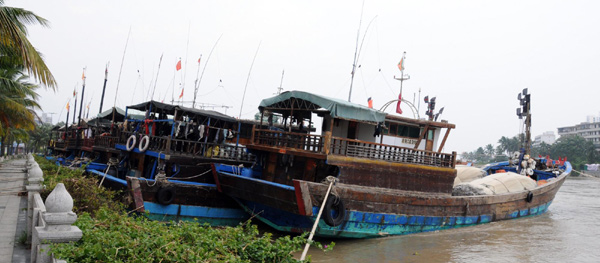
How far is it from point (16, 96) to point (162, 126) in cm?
785

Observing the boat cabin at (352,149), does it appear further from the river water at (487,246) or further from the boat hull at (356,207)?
the river water at (487,246)

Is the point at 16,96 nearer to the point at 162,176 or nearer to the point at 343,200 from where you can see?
the point at 162,176

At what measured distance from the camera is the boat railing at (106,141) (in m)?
15.9

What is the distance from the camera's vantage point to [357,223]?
397 inches

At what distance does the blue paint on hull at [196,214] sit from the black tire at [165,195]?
135 mm

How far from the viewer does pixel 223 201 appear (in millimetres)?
11828

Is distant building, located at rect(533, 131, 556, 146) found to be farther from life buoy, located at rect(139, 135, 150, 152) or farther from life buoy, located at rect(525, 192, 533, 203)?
life buoy, located at rect(139, 135, 150, 152)

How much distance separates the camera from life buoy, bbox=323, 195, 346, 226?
30.8ft

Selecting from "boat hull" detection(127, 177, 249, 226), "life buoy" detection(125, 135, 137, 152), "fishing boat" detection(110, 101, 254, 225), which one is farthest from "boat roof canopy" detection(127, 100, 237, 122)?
"boat hull" detection(127, 177, 249, 226)

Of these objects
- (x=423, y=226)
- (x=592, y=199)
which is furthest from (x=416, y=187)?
(x=592, y=199)

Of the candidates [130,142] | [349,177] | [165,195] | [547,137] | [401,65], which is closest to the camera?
[349,177]

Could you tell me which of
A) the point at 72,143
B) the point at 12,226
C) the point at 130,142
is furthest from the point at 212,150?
the point at 72,143

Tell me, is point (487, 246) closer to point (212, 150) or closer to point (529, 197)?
point (529, 197)

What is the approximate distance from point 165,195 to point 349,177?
4638 mm
